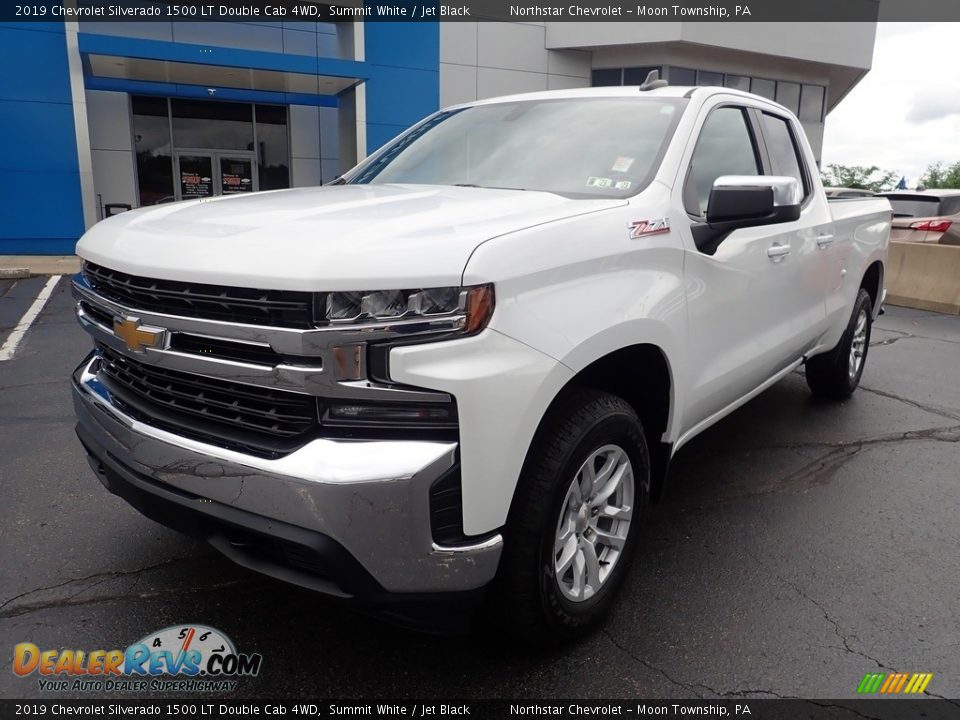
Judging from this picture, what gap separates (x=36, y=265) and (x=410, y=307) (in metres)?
14.7

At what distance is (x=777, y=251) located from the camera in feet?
12.1

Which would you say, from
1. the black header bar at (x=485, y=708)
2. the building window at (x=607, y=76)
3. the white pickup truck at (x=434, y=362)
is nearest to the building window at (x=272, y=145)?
the building window at (x=607, y=76)

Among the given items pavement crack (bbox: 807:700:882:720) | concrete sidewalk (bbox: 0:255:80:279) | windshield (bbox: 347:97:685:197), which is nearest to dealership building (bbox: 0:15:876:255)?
concrete sidewalk (bbox: 0:255:80:279)

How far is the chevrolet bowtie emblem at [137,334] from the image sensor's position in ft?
7.55

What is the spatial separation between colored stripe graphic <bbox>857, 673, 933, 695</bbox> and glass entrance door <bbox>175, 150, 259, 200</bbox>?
1815cm

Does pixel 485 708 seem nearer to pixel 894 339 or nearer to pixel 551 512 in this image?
pixel 551 512

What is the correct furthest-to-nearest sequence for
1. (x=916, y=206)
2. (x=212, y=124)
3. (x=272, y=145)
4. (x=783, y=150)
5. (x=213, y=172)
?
(x=272, y=145), (x=213, y=172), (x=212, y=124), (x=916, y=206), (x=783, y=150)

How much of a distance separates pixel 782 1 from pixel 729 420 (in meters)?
22.1

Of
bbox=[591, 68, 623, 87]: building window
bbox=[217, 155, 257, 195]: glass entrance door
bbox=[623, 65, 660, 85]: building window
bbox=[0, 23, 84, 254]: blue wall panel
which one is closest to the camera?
bbox=[0, 23, 84, 254]: blue wall panel

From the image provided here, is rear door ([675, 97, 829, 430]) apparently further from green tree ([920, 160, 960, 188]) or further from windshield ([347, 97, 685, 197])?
green tree ([920, 160, 960, 188])

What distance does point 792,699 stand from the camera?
2447 mm

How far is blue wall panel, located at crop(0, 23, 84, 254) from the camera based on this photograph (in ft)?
52.6

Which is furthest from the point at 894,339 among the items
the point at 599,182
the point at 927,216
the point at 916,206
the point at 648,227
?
the point at 648,227

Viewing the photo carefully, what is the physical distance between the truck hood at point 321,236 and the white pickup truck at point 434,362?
0.03 ft
